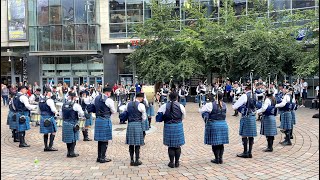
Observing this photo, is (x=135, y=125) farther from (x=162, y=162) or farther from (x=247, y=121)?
(x=247, y=121)

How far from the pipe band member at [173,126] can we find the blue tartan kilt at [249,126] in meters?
1.55

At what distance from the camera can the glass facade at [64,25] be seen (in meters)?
25.9

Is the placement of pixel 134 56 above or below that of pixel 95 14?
below

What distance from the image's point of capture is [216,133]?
6.51m

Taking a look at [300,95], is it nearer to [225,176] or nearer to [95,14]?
[225,176]

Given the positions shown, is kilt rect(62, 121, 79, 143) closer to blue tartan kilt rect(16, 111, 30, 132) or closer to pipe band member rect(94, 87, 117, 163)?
pipe band member rect(94, 87, 117, 163)

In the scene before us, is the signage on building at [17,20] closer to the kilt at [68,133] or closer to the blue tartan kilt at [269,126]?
the kilt at [68,133]

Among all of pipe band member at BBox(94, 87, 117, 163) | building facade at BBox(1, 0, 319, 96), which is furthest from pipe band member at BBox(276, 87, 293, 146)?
building facade at BBox(1, 0, 319, 96)

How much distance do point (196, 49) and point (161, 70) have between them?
2.50m

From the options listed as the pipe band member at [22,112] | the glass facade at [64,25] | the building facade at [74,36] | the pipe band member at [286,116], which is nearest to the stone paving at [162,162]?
the pipe band member at [286,116]

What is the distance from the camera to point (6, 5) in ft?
90.2

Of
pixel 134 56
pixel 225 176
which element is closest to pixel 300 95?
pixel 134 56

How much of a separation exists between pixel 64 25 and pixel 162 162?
21.6 m

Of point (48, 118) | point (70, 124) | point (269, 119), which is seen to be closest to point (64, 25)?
point (48, 118)
